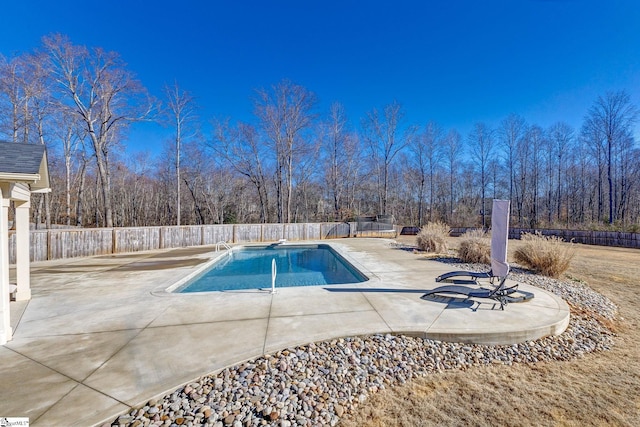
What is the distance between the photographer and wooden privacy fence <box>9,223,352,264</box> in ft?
28.3

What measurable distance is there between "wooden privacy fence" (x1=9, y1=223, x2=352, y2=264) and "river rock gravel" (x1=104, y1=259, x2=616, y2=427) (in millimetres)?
10114

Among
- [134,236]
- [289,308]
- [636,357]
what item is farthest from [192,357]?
[134,236]

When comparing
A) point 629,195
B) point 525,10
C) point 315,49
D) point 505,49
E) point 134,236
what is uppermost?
point 315,49

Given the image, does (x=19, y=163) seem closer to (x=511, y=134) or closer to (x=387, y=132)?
(x=387, y=132)

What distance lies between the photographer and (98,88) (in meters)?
12.8

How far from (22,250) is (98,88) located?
1237 centimetres

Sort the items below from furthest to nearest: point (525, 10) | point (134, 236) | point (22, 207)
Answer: point (134, 236) → point (525, 10) → point (22, 207)

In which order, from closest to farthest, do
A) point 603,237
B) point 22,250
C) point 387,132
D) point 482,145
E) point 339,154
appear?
point 22,250 < point 603,237 < point 339,154 < point 387,132 < point 482,145

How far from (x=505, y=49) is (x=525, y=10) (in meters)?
5.81

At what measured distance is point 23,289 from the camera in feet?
14.7

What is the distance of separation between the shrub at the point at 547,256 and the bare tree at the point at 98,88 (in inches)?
654

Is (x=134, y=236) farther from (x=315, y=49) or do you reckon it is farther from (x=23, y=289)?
(x=315, y=49)

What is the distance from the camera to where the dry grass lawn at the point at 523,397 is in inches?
81.3

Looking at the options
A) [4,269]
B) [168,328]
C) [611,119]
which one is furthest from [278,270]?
[611,119]
